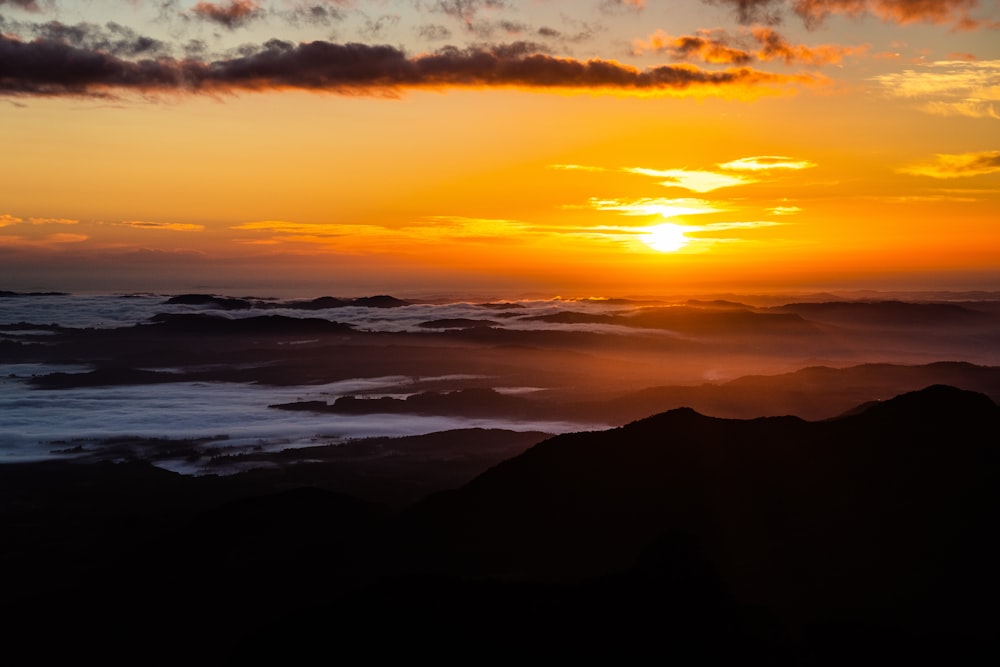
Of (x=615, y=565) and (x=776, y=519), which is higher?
(x=776, y=519)

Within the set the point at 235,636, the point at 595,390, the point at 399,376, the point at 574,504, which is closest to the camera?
the point at 235,636

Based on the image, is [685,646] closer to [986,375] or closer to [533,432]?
[533,432]

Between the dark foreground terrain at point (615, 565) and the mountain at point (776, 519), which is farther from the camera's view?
the mountain at point (776, 519)

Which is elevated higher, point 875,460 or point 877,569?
point 875,460

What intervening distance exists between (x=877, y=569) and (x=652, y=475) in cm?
707

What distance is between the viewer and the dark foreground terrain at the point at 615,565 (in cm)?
1795

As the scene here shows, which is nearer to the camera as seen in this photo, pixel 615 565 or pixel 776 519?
pixel 615 565

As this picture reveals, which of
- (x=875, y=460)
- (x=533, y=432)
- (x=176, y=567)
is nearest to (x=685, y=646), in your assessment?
(x=875, y=460)

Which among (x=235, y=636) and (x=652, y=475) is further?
(x=652, y=475)

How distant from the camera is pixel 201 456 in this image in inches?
2694

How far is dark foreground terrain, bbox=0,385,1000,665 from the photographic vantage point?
58.9ft

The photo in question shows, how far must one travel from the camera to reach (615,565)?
22.6 meters

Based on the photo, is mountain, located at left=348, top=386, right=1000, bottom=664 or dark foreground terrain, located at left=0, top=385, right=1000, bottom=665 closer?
dark foreground terrain, located at left=0, top=385, right=1000, bottom=665

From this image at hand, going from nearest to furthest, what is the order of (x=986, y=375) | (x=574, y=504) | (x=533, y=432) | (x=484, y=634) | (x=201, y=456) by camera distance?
(x=484, y=634) < (x=574, y=504) < (x=201, y=456) < (x=533, y=432) < (x=986, y=375)
